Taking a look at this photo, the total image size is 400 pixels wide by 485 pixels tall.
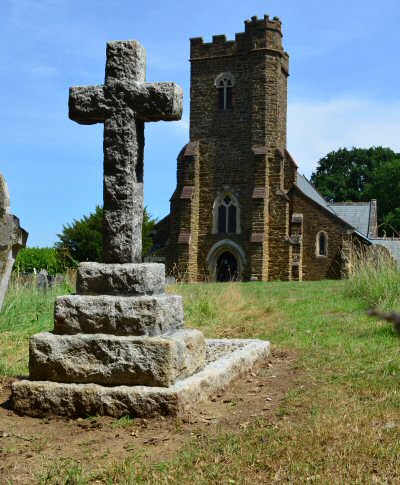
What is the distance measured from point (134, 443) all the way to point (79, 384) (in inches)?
39.2

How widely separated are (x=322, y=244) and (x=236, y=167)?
17.9 feet

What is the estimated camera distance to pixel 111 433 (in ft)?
15.4

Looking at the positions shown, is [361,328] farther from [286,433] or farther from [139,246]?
[286,433]

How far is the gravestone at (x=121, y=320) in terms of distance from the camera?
5.09m

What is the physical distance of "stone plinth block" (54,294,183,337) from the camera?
209 inches

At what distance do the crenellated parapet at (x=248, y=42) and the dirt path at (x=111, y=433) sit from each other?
26.9m

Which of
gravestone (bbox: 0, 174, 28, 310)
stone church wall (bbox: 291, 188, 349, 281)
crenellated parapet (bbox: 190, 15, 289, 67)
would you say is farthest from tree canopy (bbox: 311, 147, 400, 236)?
gravestone (bbox: 0, 174, 28, 310)

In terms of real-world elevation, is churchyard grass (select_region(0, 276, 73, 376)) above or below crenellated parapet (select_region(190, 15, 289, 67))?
below

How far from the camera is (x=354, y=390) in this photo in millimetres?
5562

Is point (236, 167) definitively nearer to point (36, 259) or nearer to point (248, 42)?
point (248, 42)

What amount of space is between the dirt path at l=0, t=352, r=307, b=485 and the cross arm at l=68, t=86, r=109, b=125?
2.62 meters

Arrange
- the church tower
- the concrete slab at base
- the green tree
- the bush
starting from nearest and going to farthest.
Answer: the concrete slab at base
the bush
the church tower
the green tree

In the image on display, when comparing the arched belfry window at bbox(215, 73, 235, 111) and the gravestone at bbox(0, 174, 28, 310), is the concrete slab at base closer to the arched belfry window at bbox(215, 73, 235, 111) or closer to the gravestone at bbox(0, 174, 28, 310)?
the gravestone at bbox(0, 174, 28, 310)

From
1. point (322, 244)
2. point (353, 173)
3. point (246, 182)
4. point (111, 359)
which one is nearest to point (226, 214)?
point (246, 182)
